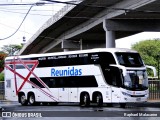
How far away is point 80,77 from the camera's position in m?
29.4

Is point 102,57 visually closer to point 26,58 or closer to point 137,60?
point 137,60

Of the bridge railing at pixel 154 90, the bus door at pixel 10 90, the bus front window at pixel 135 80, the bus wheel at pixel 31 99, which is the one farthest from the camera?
the bridge railing at pixel 154 90

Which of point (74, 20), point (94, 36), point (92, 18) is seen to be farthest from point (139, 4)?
point (94, 36)

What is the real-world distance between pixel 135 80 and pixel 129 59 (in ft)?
4.83

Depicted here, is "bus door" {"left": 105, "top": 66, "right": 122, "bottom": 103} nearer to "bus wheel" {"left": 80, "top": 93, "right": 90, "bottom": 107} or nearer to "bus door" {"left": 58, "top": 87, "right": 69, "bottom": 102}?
"bus wheel" {"left": 80, "top": 93, "right": 90, "bottom": 107}

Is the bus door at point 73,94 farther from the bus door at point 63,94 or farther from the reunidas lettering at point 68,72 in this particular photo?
the reunidas lettering at point 68,72

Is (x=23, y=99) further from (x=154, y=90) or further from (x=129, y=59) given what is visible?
(x=154, y=90)

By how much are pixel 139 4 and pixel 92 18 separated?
35.1ft

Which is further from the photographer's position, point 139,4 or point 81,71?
point 139,4

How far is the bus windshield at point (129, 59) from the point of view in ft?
90.5

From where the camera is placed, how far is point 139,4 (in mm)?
32656

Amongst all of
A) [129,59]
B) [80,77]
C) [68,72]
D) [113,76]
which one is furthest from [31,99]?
[129,59]

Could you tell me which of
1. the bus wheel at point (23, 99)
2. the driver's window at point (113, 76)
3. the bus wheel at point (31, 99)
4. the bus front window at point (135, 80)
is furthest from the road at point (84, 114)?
the bus wheel at point (23, 99)

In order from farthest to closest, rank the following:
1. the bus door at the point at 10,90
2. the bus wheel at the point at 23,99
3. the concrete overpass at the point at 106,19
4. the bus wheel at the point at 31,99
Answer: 1. the concrete overpass at the point at 106,19
2. the bus door at the point at 10,90
3. the bus wheel at the point at 23,99
4. the bus wheel at the point at 31,99
